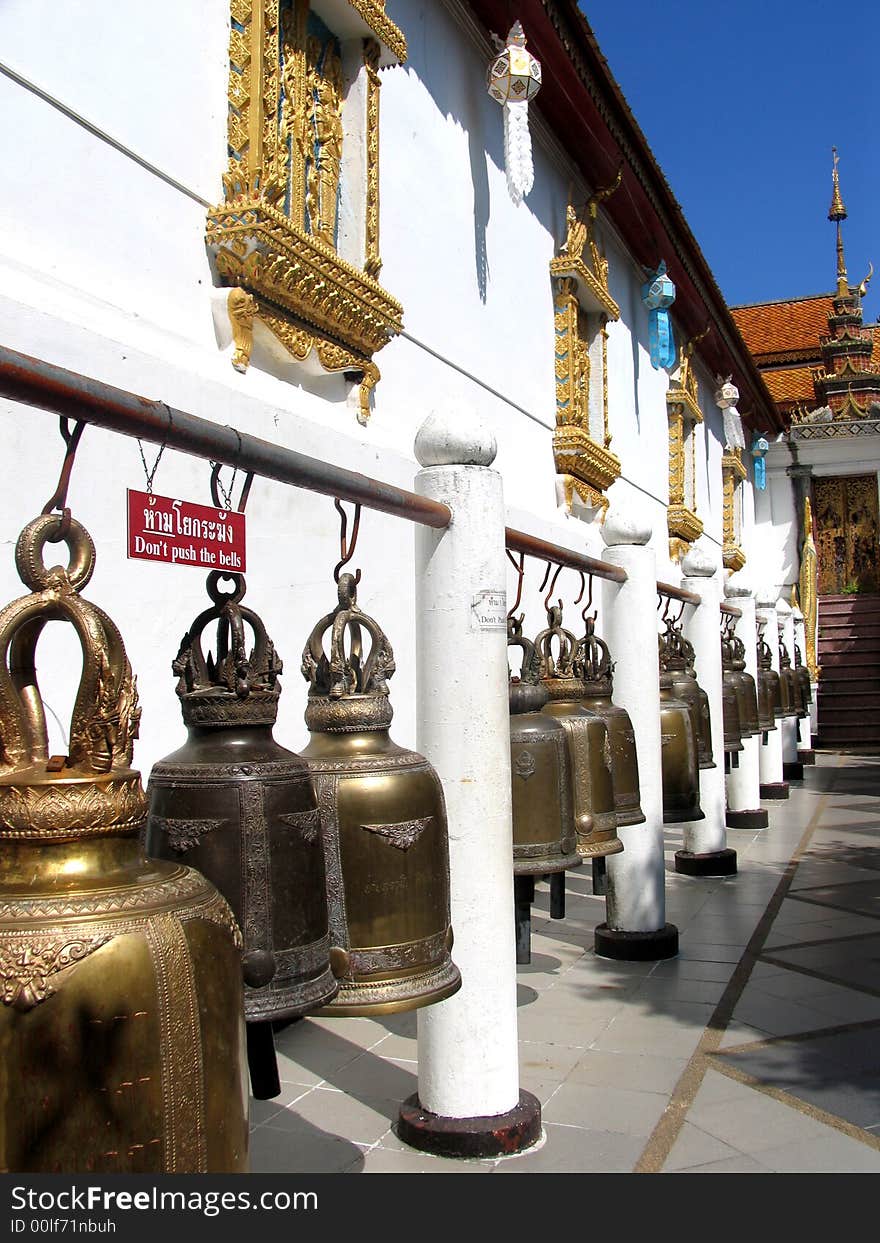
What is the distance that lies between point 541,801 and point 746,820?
711 centimetres

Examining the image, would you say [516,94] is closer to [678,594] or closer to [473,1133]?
[678,594]

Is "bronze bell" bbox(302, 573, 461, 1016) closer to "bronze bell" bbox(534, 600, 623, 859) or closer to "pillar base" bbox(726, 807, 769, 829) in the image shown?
"bronze bell" bbox(534, 600, 623, 859)

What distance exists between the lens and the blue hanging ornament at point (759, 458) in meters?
18.8

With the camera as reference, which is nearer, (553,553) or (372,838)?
(372,838)

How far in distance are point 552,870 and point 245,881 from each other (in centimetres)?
155

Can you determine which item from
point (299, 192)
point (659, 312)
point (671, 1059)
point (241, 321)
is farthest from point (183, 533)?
point (659, 312)

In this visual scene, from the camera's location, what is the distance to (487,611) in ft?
9.75

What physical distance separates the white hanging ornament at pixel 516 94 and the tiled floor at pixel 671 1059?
423 cm

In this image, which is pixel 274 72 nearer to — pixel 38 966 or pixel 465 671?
pixel 465 671

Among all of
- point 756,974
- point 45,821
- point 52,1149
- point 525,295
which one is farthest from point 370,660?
point 525,295

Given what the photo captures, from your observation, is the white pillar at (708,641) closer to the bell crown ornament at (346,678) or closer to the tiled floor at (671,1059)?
the tiled floor at (671,1059)

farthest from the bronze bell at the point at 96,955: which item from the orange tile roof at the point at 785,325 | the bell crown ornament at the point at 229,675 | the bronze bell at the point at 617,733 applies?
the orange tile roof at the point at 785,325

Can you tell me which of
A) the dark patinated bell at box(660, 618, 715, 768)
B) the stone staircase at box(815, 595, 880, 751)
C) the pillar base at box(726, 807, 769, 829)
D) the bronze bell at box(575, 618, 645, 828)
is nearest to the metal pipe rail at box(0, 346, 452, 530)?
the bronze bell at box(575, 618, 645, 828)

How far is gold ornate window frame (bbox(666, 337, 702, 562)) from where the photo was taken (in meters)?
11.9
